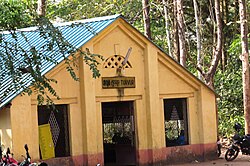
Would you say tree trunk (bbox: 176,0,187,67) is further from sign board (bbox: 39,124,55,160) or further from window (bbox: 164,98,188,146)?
sign board (bbox: 39,124,55,160)

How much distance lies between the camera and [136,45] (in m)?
20.1

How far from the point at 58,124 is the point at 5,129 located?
165cm

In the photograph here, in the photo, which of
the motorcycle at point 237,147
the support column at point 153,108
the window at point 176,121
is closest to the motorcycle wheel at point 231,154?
the motorcycle at point 237,147

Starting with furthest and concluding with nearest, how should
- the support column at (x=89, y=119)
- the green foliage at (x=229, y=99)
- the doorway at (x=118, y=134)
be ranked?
the green foliage at (x=229, y=99), the doorway at (x=118, y=134), the support column at (x=89, y=119)

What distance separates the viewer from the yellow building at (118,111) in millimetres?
18094

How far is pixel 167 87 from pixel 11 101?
5366 millimetres

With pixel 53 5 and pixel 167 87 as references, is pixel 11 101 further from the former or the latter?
pixel 53 5

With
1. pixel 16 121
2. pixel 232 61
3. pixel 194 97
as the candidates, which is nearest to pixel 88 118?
pixel 16 121

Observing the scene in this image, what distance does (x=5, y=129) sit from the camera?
17641 mm

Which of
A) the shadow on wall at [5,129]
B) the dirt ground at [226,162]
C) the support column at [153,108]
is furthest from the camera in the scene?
the dirt ground at [226,162]

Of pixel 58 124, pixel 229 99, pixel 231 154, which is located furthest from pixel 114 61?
pixel 229 99

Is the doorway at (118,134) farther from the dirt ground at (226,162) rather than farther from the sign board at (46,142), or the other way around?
the sign board at (46,142)

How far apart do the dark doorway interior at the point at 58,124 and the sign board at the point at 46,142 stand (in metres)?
0.18

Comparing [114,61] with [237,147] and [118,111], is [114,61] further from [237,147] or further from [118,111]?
[237,147]
